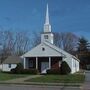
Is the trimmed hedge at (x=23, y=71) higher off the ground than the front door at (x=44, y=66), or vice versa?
the front door at (x=44, y=66)

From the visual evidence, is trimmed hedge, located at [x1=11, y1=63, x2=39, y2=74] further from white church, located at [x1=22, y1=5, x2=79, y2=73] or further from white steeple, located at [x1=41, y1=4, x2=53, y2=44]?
white steeple, located at [x1=41, y1=4, x2=53, y2=44]

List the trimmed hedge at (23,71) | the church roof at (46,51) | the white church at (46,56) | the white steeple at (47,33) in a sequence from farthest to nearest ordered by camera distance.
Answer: the white steeple at (47,33) → the white church at (46,56) → the church roof at (46,51) → the trimmed hedge at (23,71)

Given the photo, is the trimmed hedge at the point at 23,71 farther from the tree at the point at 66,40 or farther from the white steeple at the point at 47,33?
the tree at the point at 66,40

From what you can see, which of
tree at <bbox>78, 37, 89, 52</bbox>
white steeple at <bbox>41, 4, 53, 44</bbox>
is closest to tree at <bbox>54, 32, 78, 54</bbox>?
tree at <bbox>78, 37, 89, 52</bbox>

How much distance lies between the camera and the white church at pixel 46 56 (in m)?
52.6

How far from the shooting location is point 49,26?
192 ft

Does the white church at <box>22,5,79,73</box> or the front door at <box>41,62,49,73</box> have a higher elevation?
the white church at <box>22,5,79,73</box>

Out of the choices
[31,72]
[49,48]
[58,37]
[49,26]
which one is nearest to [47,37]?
[49,26]

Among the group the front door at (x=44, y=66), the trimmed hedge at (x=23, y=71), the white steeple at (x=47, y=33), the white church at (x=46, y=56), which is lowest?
the trimmed hedge at (x=23, y=71)

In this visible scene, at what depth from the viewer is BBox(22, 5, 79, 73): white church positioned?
52594 mm

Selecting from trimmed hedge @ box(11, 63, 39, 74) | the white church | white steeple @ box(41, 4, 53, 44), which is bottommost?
trimmed hedge @ box(11, 63, 39, 74)

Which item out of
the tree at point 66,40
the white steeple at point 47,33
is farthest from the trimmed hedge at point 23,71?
the tree at point 66,40

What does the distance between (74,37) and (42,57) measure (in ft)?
208

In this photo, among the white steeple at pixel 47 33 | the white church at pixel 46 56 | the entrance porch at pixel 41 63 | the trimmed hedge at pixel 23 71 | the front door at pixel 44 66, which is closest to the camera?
the trimmed hedge at pixel 23 71
